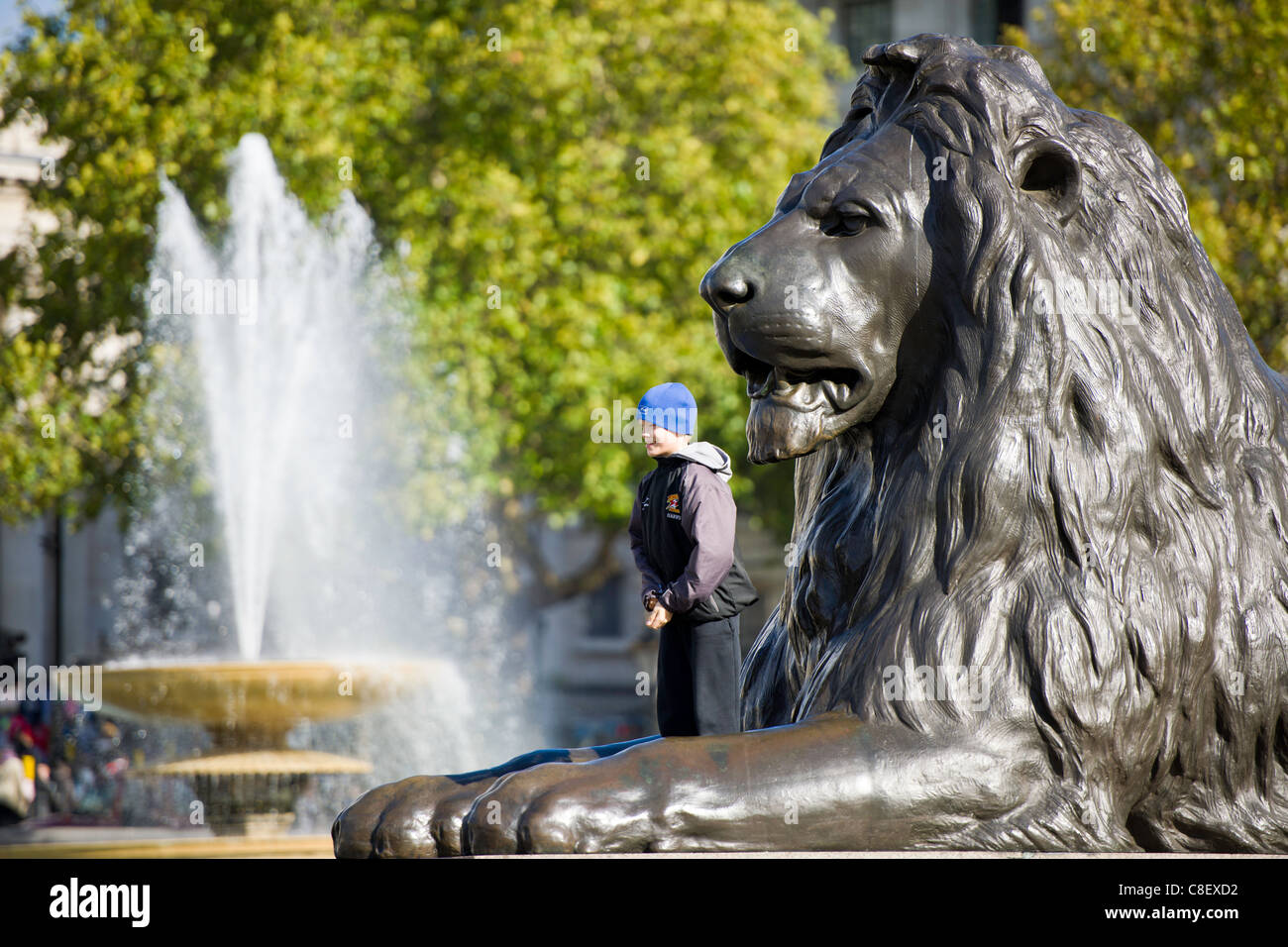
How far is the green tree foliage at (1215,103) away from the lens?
50.4 ft

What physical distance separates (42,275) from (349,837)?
17226mm

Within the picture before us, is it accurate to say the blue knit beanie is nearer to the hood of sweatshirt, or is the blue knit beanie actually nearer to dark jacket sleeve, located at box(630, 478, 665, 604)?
the hood of sweatshirt

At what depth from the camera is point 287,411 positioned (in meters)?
16.2

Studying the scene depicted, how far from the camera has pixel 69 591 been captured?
32.1 metres

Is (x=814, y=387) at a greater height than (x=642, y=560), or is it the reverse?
(x=814, y=387)

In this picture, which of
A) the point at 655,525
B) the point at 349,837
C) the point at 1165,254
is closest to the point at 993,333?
the point at 1165,254

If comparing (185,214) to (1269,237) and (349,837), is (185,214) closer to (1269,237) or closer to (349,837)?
(1269,237)

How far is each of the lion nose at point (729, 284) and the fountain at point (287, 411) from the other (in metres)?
11.7

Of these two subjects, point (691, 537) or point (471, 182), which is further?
point (471, 182)

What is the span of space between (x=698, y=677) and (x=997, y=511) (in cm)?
216
